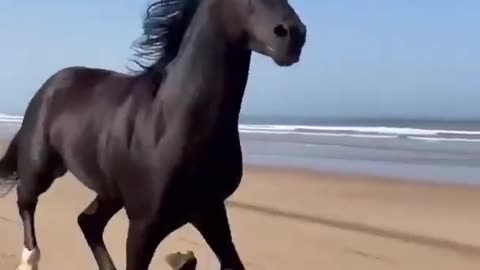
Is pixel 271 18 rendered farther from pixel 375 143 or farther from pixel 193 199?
pixel 375 143

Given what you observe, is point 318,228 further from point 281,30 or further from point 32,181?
point 281,30

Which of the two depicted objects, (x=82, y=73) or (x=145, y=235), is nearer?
(x=145, y=235)

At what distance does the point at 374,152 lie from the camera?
1652 centimetres

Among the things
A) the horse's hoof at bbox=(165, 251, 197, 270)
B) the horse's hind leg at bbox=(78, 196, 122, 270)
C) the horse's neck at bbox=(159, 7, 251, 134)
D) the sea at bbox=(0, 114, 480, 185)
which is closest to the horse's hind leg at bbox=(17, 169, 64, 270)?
the horse's hind leg at bbox=(78, 196, 122, 270)

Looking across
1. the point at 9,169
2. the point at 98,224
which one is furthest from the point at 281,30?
the point at 9,169

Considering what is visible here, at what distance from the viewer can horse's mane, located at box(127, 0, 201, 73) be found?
7.82ft

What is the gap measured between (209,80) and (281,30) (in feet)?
0.95

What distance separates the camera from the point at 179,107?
90.2 inches

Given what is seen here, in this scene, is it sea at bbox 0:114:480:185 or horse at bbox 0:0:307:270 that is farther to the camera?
sea at bbox 0:114:480:185

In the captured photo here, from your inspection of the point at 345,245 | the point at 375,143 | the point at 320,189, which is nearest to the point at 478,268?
the point at 345,245

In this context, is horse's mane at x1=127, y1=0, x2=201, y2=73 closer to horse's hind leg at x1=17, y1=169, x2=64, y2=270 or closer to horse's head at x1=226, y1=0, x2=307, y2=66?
horse's head at x1=226, y1=0, x2=307, y2=66

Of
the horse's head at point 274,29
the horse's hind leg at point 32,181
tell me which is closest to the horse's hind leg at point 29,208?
the horse's hind leg at point 32,181

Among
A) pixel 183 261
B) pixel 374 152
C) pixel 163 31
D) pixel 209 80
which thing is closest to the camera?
pixel 209 80

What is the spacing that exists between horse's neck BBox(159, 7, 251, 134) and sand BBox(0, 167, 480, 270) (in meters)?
1.40
